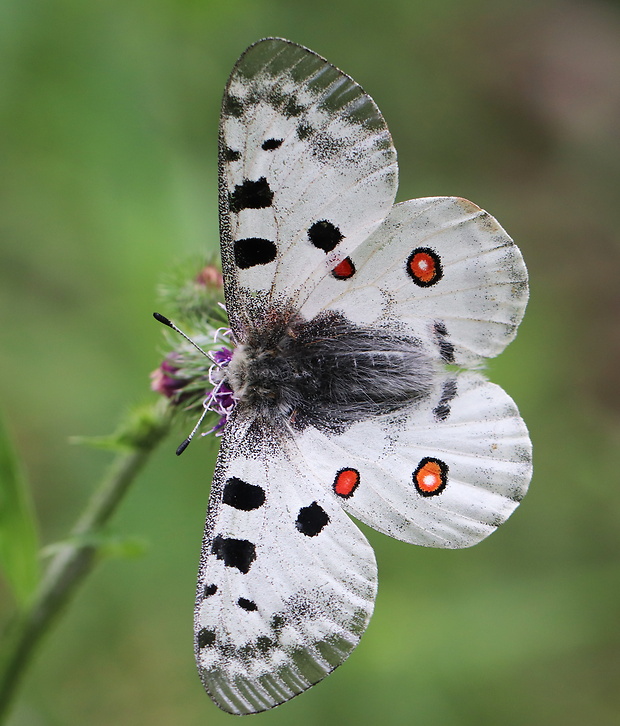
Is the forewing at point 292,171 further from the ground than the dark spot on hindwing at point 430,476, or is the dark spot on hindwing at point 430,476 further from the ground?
the forewing at point 292,171

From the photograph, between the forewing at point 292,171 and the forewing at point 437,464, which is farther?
the forewing at point 437,464

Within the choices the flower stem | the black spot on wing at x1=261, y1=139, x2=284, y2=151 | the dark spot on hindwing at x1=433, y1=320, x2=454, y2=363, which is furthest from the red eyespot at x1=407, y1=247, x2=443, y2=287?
the flower stem

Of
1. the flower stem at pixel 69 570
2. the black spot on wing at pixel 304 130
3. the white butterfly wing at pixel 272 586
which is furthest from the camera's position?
the flower stem at pixel 69 570

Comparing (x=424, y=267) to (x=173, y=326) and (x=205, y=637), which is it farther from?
(x=205, y=637)

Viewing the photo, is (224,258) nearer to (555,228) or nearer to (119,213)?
(119,213)

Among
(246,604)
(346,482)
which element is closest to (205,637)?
(246,604)

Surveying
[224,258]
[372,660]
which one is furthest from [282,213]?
[372,660]

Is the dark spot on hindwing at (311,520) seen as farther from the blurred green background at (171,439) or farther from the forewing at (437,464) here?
the blurred green background at (171,439)

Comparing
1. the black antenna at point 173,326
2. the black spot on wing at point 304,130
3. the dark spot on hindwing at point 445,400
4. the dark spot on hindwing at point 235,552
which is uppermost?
the black spot on wing at point 304,130

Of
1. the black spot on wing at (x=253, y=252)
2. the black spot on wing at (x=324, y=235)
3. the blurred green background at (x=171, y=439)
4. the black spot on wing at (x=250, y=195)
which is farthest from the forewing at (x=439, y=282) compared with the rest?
the blurred green background at (x=171, y=439)

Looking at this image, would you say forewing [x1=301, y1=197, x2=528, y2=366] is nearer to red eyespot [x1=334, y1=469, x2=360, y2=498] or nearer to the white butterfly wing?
red eyespot [x1=334, y1=469, x2=360, y2=498]
